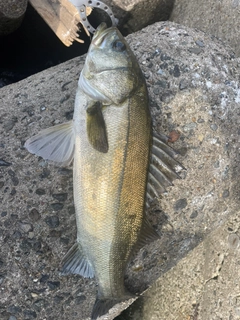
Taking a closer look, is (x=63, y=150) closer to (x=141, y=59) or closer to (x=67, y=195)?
(x=67, y=195)

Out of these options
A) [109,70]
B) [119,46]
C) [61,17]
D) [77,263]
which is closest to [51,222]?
[77,263]

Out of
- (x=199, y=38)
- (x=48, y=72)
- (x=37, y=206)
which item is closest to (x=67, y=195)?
(x=37, y=206)

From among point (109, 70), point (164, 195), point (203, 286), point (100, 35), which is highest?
point (100, 35)

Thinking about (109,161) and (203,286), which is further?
(203,286)

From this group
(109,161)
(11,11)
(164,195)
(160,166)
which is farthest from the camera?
(11,11)

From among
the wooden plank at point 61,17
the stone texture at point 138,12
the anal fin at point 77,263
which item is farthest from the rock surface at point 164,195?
the stone texture at point 138,12

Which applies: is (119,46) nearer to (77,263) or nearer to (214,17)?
(77,263)

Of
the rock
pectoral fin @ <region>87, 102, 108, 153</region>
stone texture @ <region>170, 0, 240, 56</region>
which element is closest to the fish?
pectoral fin @ <region>87, 102, 108, 153</region>
